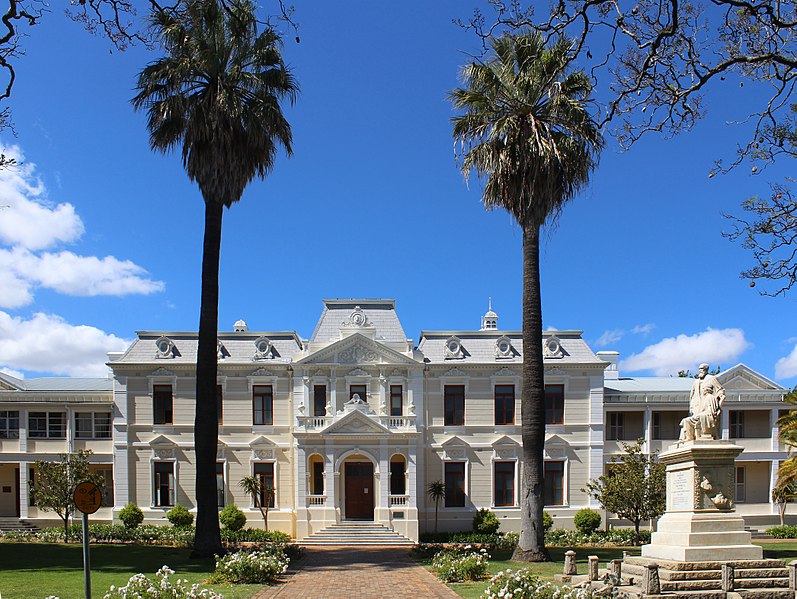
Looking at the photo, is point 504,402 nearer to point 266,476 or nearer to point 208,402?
point 266,476

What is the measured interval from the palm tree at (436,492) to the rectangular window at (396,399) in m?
3.50

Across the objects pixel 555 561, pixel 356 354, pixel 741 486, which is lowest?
pixel 741 486

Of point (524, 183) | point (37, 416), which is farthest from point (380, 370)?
point (37, 416)

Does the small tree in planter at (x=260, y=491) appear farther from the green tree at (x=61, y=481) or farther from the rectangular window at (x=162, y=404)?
the green tree at (x=61, y=481)

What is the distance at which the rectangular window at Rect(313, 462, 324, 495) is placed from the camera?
35.7m

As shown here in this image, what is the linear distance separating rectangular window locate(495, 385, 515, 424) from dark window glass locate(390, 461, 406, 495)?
5039 millimetres

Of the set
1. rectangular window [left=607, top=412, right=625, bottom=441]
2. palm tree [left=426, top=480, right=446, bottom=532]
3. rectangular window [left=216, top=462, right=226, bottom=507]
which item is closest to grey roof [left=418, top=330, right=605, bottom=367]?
rectangular window [left=607, top=412, right=625, bottom=441]

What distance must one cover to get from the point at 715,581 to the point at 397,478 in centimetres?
2163

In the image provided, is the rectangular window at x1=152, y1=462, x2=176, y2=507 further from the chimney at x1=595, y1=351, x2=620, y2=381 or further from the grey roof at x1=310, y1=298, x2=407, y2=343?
the chimney at x1=595, y1=351, x2=620, y2=381

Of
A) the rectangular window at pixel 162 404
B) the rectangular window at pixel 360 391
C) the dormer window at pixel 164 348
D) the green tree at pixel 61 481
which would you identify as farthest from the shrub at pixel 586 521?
the green tree at pixel 61 481

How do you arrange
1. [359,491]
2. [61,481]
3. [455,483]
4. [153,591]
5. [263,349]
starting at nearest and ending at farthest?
1. [153,591]
2. [61,481]
3. [359,491]
4. [455,483]
5. [263,349]

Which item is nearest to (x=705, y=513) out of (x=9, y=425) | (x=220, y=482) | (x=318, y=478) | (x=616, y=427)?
(x=318, y=478)

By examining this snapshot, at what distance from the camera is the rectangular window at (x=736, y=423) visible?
39469 millimetres

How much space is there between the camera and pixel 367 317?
124 ft
